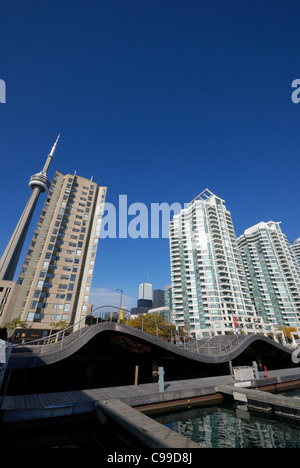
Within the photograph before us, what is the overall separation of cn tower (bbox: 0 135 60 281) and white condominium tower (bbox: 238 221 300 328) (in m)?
119

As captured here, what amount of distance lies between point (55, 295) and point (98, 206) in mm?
33780

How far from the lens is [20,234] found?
93250mm

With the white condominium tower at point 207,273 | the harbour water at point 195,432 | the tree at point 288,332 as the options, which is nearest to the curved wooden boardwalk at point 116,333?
the harbour water at point 195,432

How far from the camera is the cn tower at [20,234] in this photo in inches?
3578

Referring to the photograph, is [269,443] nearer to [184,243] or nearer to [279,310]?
[184,243]

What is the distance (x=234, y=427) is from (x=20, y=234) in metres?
103

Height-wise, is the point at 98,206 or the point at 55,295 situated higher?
the point at 98,206

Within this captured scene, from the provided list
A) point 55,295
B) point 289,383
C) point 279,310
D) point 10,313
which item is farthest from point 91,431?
point 279,310

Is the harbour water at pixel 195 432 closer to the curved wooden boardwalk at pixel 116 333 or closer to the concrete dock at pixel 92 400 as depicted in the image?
the concrete dock at pixel 92 400

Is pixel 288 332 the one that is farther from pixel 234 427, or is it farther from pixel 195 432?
pixel 195 432

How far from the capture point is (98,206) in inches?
3019

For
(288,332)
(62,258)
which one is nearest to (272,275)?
(288,332)

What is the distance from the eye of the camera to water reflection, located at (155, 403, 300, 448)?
884 cm

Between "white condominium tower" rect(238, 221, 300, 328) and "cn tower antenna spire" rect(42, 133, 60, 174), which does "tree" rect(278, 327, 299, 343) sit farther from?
"cn tower antenna spire" rect(42, 133, 60, 174)
